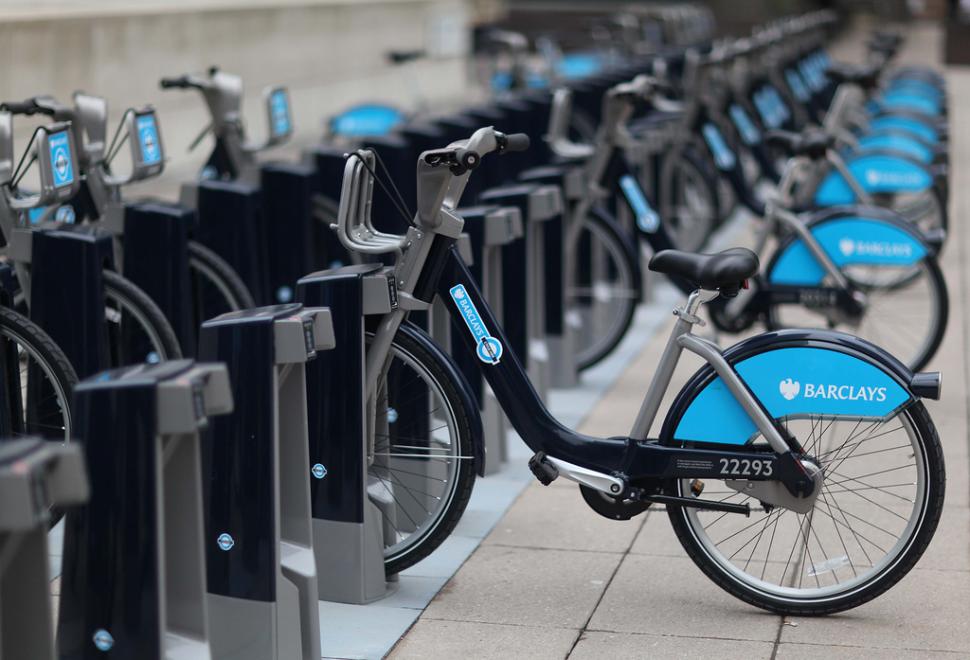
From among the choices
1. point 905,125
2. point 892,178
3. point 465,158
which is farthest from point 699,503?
point 905,125

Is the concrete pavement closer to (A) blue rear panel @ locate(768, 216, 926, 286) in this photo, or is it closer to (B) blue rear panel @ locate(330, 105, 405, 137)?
(A) blue rear panel @ locate(768, 216, 926, 286)

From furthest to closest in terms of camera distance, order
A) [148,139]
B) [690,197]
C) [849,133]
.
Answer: [849,133] → [690,197] → [148,139]

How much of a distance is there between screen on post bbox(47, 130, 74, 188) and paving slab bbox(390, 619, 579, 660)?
6.36 ft

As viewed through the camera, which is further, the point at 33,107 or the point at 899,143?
the point at 899,143

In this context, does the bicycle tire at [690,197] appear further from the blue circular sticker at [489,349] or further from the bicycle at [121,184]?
the blue circular sticker at [489,349]

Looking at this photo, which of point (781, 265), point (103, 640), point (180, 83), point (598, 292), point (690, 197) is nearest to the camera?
point (103, 640)

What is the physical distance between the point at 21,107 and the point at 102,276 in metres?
1.10

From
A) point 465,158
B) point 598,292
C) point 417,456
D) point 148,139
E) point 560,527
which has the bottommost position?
point 560,527

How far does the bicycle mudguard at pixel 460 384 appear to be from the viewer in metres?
4.44

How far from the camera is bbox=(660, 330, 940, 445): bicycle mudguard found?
4.24 m

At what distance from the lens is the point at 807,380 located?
4262 mm

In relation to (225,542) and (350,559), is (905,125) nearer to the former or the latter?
(350,559)

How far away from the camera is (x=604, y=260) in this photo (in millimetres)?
7926

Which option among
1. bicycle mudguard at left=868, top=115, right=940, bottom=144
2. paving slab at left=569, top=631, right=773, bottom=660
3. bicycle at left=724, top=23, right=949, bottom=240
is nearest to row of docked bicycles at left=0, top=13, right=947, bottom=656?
paving slab at left=569, top=631, right=773, bottom=660
